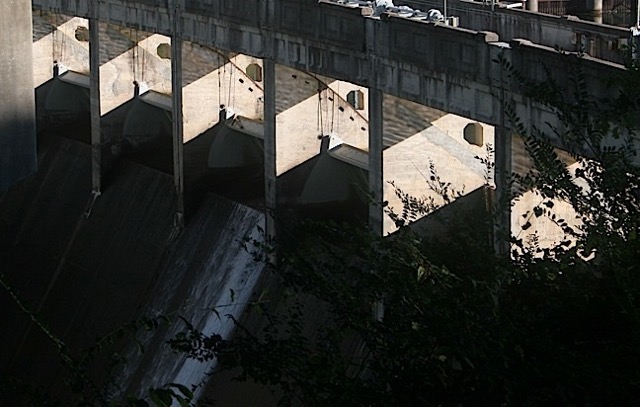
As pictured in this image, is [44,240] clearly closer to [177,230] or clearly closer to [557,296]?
[177,230]

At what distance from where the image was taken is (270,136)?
21.0m

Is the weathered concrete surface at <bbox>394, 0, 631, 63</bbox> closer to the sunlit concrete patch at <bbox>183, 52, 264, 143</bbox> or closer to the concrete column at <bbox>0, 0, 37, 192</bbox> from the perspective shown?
the sunlit concrete patch at <bbox>183, 52, 264, 143</bbox>

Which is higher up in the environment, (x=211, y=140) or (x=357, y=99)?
(x=357, y=99)

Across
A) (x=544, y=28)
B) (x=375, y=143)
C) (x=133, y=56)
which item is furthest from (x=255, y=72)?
(x=375, y=143)

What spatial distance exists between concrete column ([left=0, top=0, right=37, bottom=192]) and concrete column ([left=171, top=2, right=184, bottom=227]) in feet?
35.1

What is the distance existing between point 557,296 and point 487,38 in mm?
6653

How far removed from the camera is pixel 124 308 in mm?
23797

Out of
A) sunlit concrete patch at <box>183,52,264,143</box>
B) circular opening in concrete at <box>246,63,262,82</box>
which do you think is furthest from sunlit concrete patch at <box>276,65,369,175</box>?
circular opening in concrete at <box>246,63,262,82</box>

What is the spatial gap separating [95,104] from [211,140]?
12.5ft

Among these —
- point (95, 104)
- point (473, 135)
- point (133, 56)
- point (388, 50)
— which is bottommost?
point (95, 104)

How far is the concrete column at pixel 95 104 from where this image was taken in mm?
27125

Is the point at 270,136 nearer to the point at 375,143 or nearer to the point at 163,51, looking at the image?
the point at 375,143

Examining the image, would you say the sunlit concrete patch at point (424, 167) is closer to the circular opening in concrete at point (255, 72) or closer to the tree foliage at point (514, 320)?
the tree foliage at point (514, 320)

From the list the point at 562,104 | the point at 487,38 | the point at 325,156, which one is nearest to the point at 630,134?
the point at 562,104
